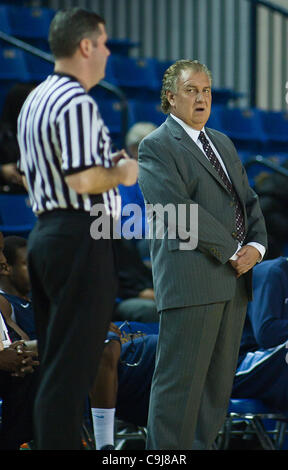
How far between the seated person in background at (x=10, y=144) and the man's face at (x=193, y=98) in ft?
8.05

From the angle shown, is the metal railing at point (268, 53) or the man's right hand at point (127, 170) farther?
the metal railing at point (268, 53)

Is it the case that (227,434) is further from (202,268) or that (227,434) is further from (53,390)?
(53,390)

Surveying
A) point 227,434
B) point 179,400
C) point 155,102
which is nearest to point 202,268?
point 179,400

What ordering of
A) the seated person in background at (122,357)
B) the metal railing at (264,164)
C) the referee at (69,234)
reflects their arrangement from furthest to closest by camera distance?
the metal railing at (264,164)
the seated person in background at (122,357)
the referee at (69,234)

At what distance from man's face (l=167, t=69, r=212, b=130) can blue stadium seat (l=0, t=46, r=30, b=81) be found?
3.66 meters

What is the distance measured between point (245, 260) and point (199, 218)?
232 mm

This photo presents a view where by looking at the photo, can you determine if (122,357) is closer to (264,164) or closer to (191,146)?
(191,146)

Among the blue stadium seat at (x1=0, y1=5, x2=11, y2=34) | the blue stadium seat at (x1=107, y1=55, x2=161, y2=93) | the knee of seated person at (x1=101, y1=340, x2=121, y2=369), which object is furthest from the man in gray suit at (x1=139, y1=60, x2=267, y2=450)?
the blue stadium seat at (x1=107, y1=55, x2=161, y2=93)

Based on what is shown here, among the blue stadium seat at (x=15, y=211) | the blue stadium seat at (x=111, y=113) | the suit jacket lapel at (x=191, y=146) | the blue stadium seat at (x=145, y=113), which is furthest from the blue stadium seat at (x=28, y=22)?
the suit jacket lapel at (x=191, y=146)

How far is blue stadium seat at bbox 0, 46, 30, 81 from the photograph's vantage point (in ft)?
21.5

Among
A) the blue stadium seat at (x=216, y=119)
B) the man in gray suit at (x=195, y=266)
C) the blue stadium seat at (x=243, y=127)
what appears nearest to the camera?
the man in gray suit at (x=195, y=266)

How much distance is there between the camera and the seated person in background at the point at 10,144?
5.44 metres

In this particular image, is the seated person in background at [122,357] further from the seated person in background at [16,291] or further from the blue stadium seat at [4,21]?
the blue stadium seat at [4,21]

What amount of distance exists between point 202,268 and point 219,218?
197 millimetres
